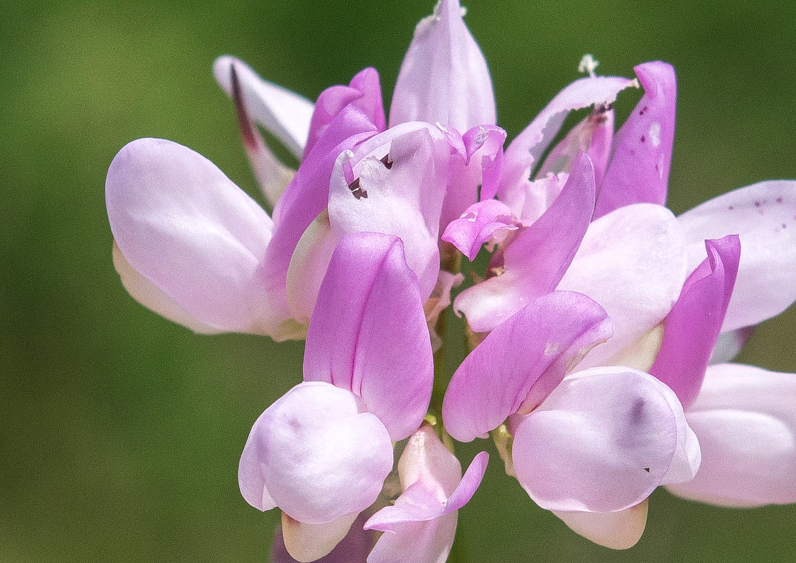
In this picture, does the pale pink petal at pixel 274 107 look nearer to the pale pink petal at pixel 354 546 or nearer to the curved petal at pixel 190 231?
the curved petal at pixel 190 231

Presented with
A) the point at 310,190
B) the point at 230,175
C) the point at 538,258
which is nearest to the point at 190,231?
the point at 310,190

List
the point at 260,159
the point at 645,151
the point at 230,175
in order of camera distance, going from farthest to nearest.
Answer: the point at 230,175, the point at 260,159, the point at 645,151

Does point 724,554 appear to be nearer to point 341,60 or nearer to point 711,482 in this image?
point 711,482

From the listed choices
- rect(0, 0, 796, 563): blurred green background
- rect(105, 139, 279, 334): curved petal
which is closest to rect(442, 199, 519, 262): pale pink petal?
rect(105, 139, 279, 334): curved petal

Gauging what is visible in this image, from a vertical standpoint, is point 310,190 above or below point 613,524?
above

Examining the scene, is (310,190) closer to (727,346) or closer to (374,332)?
(374,332)

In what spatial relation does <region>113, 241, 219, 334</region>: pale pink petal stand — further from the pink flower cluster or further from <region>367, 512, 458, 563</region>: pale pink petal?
<region>367, 512, 458, 563</region>: pale pink petal

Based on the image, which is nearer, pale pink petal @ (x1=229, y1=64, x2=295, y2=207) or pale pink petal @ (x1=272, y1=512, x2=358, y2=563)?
pale pink petal @ (x1=272, y1=512, x2=358, y2=563)
